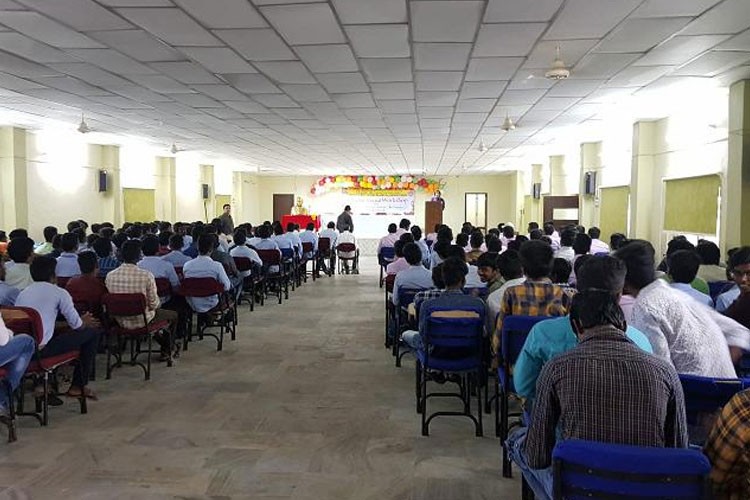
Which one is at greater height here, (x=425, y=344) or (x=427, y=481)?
(x=425, y=344)

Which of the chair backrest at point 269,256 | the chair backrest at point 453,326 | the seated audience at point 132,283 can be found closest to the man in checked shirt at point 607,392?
the chair backrest at point 453,326

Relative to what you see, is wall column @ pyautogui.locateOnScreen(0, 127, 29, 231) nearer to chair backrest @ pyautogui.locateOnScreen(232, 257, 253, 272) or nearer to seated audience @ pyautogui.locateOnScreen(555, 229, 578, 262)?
chair backrest @ pyautogui.locateOnScreen(232, 257, 253, 272)

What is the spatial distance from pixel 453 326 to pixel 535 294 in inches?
22.4

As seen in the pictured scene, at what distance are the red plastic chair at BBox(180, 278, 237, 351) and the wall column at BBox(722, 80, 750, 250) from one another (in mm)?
5686

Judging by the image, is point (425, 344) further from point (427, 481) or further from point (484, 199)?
point (484, 199)

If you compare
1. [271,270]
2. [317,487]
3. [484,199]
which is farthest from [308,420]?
[484,199]

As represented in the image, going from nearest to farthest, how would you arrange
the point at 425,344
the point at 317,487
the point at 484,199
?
1. the point at 317,487
2. the point at 425,344
3. the point at 484,199

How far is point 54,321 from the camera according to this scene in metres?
3.99

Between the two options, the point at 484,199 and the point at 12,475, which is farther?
the point at 484,199

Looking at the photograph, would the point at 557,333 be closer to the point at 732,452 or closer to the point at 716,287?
the point at 732,452

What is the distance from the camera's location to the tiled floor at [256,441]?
308cm

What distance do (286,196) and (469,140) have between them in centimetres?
1327

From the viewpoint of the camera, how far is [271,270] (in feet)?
29.4

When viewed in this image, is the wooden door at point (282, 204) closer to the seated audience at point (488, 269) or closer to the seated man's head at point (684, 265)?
the seated audience at point (488, 269)
